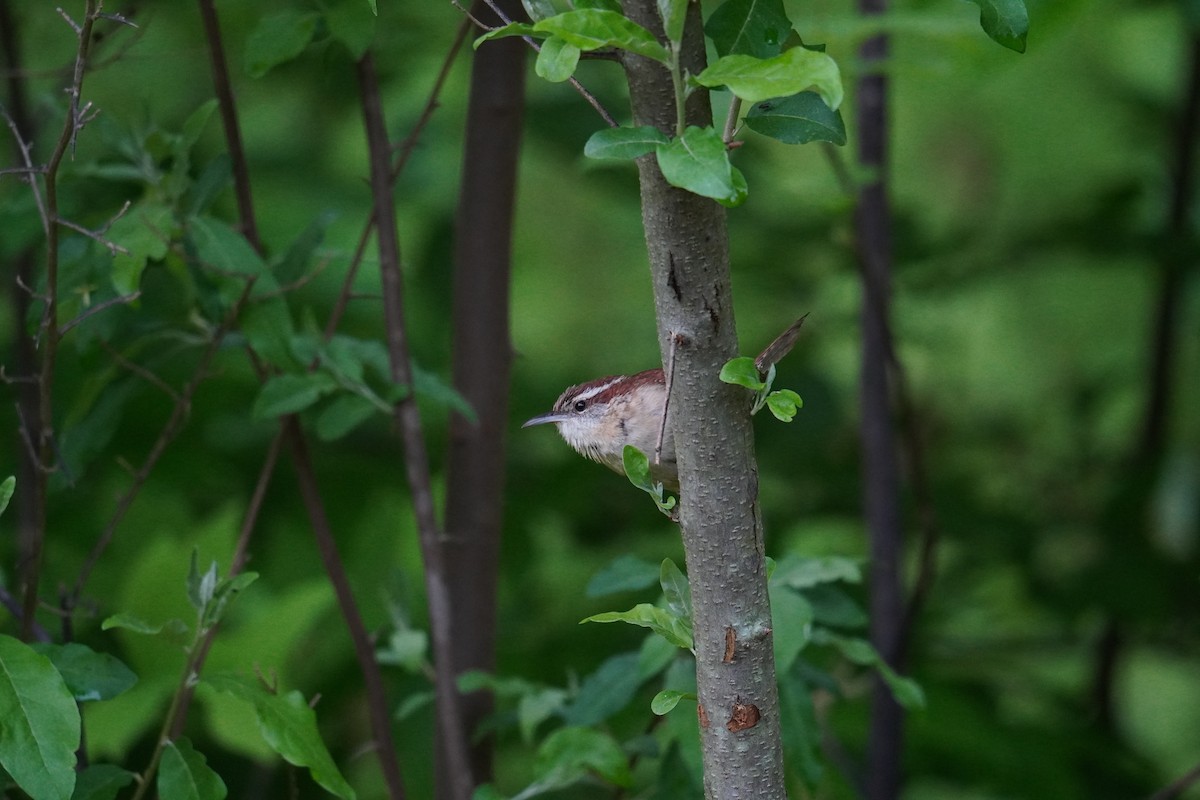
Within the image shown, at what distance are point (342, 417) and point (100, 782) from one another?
71 cm

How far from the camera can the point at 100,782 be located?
1646 mm

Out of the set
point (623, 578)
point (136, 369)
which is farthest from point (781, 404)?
point (136, 369)

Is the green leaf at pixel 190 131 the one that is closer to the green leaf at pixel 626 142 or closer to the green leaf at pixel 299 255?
the green leaf at pixel 299 255

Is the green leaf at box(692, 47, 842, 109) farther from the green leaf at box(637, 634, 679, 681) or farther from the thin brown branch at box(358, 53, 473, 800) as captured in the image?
the thin brown branch at box(358, 53, 473, 800)

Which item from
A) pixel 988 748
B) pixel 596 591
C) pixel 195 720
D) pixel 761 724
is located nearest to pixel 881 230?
pixel 988 748

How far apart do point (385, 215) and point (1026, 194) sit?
3.11m

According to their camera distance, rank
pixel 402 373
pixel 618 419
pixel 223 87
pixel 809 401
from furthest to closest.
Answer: pixel 809 401 < pixel 618 419 < pixel 402 373 < pixel 223 87

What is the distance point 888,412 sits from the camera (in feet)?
10.1

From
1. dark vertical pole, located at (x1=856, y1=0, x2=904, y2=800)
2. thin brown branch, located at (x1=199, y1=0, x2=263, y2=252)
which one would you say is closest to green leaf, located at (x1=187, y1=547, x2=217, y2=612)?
thin brown branch, located at (x1=199, y1=0, x2=263, y2=252)

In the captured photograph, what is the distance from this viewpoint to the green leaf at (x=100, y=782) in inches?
64.1

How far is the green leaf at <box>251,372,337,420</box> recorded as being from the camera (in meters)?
2.00

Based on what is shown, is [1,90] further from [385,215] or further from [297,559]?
[385,215]

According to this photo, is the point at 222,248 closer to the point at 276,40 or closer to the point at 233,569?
the point at 276,40

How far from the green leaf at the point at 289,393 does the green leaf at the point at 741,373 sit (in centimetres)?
100
